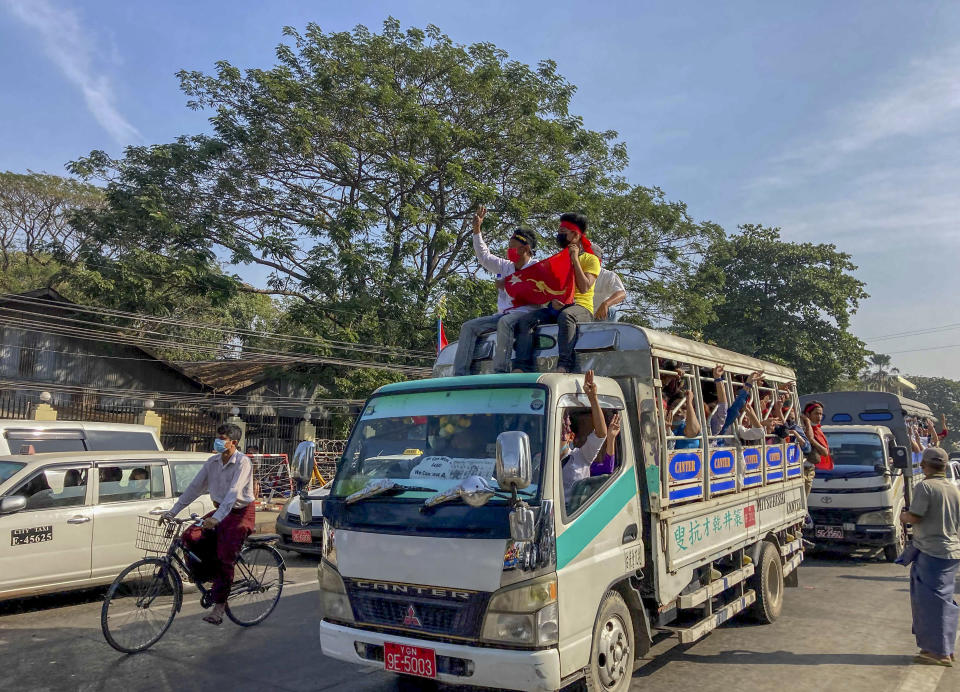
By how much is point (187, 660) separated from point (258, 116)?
17214 mm

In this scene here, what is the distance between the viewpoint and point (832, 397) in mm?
15664

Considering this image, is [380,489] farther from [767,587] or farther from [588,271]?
[767,587]

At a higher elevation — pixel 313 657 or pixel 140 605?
pixel 140 605

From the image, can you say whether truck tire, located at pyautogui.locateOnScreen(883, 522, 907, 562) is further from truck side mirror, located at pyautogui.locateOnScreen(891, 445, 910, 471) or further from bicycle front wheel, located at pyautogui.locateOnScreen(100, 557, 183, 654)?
bicycle front wheel, located at pyautogui.locateOnScreen(100, 557, 183, 654)

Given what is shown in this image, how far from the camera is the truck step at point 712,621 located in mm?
5141

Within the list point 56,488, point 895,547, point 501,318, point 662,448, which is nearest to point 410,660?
point 662,448

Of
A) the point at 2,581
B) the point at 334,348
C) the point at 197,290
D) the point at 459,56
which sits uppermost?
the point at 459,56

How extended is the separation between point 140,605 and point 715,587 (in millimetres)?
4729

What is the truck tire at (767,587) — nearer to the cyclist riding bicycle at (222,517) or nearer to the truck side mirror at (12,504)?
the cyclist riding bicycle at (222,517)

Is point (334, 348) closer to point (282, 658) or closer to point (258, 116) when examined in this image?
point (258, 116)

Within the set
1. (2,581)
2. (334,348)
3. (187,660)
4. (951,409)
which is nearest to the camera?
(187,660)

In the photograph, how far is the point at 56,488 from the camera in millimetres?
Answer: 7508

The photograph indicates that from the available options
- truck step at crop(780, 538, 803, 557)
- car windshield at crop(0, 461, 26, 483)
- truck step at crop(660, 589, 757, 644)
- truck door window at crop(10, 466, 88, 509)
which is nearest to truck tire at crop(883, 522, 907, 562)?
truck step at crop(780, 538, 803, 557)

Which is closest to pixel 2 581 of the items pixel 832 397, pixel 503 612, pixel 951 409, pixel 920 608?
pixel 503 612
